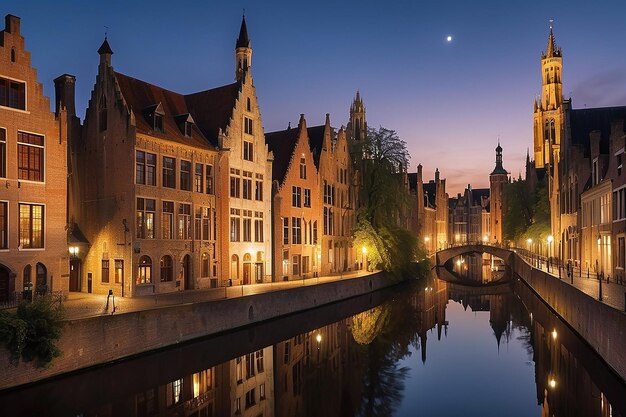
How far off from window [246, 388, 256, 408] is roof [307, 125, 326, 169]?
32.6 meters

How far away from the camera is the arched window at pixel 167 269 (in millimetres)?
35625

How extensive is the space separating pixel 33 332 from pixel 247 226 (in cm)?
2374

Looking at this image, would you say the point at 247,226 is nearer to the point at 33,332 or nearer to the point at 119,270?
the point at 119,270

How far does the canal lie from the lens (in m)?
19.8

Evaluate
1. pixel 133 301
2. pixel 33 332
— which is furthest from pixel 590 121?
pixel 33 332

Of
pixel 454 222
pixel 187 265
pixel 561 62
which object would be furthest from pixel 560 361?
pixel 454 222

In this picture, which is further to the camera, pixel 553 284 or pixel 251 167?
pixel 251 167

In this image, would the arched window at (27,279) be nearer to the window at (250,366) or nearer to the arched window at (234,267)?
the window at (250,366)

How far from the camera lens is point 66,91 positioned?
36.2m

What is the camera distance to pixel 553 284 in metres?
37.4

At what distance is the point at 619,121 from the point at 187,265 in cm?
2843

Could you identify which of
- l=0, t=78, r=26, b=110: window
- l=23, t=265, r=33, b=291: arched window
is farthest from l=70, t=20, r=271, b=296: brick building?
l=0, t=78, r=26, b=110: window

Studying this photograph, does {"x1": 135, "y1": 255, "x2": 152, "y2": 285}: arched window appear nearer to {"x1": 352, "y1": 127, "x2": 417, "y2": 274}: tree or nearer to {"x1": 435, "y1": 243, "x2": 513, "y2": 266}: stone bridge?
{"x1": 352, "y1": 127, "x2": 417, "y2": 274}: tree

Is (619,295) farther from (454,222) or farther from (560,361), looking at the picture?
(454,222)
